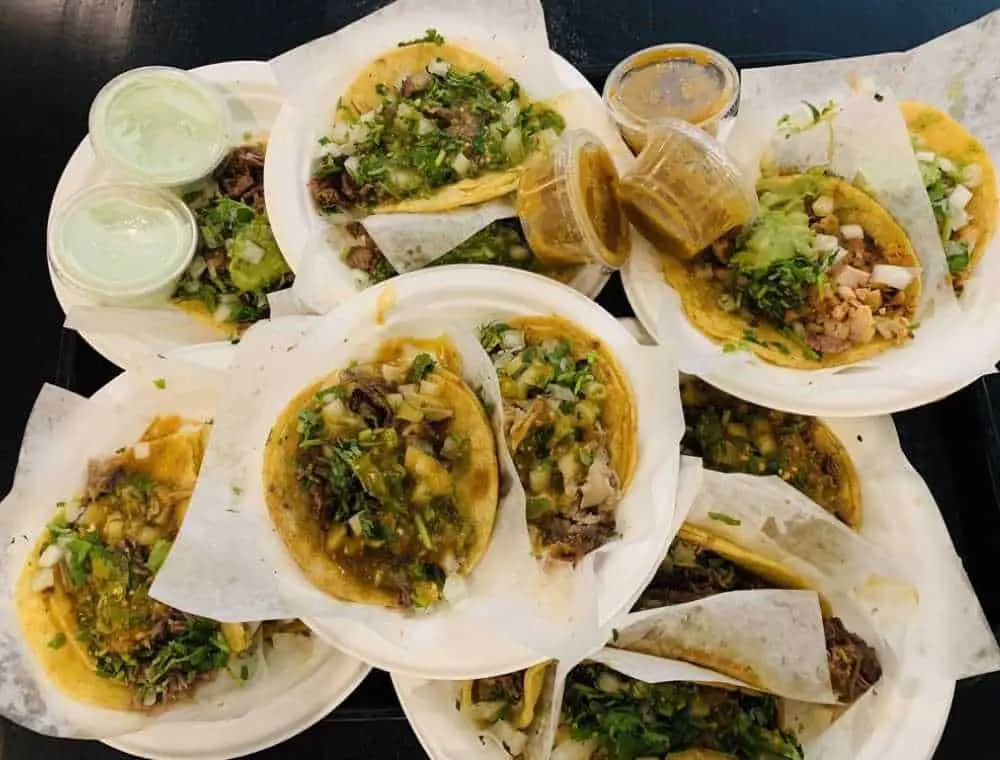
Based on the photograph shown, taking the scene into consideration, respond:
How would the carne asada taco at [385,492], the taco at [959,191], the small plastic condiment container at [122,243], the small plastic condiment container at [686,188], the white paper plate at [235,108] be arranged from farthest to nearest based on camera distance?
the white paper plate at [235,108], the small plastic condiment container at [122,243], the taco at [959,191], the small plastic condiment container at [686,188], the carne asada taco at [385,492]

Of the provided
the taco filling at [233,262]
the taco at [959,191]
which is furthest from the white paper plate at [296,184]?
the taco at [959,191]

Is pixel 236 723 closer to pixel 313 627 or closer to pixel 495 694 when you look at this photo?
pixel 313 627

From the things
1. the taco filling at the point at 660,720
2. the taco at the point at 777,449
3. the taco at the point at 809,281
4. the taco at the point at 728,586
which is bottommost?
the taco filling at the point at 660,720

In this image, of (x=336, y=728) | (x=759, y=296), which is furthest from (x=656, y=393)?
(x=336, y=728)

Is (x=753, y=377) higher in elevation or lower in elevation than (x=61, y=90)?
higher

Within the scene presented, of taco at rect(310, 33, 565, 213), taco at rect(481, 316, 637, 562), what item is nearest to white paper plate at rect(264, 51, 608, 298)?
taco at rect(310, 33, 565, 213)

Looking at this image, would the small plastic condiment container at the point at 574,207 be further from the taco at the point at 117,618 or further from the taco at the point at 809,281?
the taco at the point at 117,618
